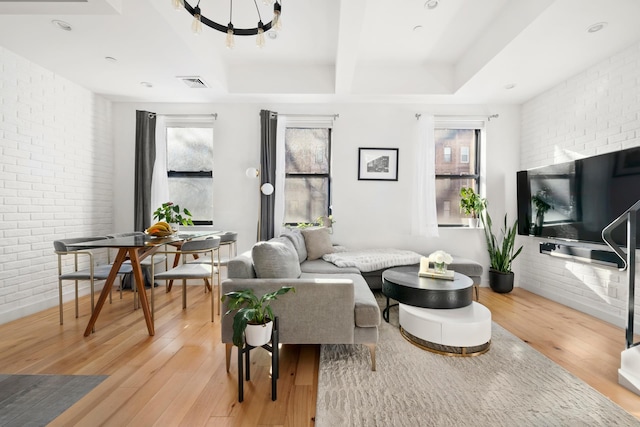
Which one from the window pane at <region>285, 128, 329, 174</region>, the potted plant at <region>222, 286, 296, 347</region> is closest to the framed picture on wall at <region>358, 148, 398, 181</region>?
the window pane at <region>285, 128, 329, 174</region>

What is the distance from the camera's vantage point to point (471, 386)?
1763 millimetres

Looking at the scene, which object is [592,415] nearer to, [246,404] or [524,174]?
[246,404]

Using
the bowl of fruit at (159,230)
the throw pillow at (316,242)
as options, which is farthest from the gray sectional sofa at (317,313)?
the throw pillow at (316,242)

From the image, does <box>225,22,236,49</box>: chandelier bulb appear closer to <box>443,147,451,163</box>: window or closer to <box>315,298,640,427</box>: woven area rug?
<box>315,298,640,427</box>: woven area rug

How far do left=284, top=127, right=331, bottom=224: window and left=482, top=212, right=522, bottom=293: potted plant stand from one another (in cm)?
241

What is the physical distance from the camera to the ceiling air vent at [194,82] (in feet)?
11.1

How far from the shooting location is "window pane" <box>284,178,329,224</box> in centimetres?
430

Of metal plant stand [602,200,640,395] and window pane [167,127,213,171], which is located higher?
window pane [167,127,213,171]

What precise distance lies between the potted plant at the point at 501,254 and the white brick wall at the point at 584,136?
0.32 m

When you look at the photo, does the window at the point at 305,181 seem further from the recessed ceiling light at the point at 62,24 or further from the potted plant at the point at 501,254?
the recessed ceiling light at the point at 62,24

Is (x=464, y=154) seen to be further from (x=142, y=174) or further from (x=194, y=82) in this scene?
(x=142, y=174)

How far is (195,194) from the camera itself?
4.30m

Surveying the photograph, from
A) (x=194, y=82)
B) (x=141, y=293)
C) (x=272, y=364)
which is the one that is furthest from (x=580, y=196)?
(x=194, y=82)

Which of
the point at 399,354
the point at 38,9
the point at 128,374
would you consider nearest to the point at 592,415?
the point at 399,354
